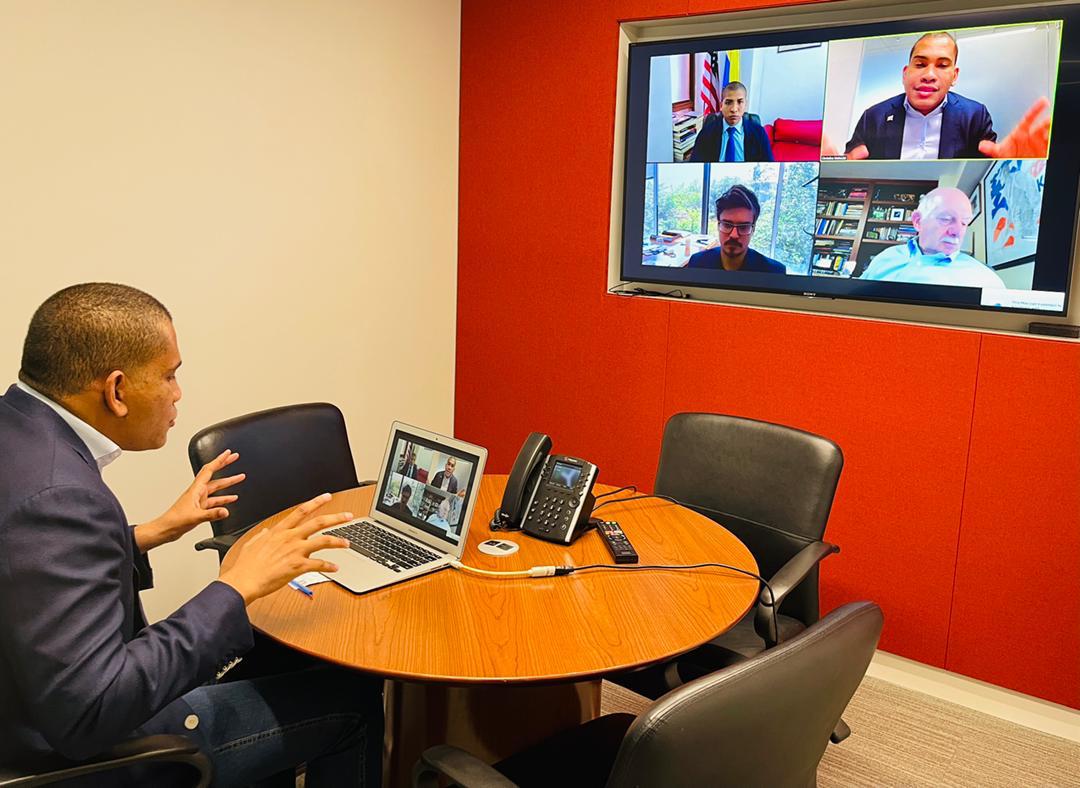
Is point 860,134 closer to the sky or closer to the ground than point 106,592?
closer to the sky

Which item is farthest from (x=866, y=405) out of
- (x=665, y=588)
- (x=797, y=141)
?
(x=665, y=588)

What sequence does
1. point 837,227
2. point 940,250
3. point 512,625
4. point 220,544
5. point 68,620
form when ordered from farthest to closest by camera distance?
point 837,227
point 940,250
point 220,544
point 512,625
point 68,620

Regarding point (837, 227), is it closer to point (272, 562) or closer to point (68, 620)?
point (272, 562)

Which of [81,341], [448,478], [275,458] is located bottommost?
[275,458]

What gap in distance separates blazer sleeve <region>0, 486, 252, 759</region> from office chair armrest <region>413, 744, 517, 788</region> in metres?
0.46

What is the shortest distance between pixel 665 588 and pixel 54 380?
1.34 meters

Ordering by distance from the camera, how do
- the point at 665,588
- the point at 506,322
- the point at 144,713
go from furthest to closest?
the point at 506,322
the point at 665,588
the point at 144,713

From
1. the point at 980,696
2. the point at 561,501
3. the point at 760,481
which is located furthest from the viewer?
the point at 980,696

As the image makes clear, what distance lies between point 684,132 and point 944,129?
3.35ft

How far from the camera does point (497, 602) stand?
2049 mm

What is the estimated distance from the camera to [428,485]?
2.32 metres

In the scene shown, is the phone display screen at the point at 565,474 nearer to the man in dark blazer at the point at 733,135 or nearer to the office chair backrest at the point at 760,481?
the office chair backrest at the point at 760,481

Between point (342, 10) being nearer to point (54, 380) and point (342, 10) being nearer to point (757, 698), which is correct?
point (54, 380)

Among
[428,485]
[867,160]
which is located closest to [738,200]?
[867,160]
